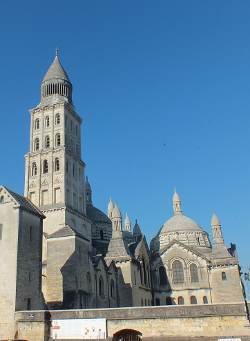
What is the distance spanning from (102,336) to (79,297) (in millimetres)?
10530

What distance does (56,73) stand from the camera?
198 ft

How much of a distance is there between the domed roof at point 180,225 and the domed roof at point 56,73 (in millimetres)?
31494

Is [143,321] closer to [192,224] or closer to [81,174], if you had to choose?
[81,174]

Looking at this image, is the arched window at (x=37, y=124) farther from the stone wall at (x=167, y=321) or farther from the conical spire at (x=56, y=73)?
the stone wall at (x=167, y=321)

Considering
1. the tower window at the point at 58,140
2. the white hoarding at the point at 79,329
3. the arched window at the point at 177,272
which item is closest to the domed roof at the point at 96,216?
the arched window at the point at 177,272

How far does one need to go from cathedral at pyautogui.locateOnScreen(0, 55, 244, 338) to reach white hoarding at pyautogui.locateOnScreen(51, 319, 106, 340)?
536 centimetres

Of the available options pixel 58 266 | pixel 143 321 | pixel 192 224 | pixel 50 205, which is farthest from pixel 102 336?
pixel 192 224

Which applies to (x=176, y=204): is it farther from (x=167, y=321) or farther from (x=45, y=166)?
(x=167, y=321)

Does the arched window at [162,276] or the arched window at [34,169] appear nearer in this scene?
the arched window at [34,169]

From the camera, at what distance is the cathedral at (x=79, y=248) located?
38125 mm

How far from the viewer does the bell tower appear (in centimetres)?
5156

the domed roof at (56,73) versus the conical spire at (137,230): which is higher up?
the domed roof at (56,73)

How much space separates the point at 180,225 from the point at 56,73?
33926 mm

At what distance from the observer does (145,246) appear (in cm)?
5919
